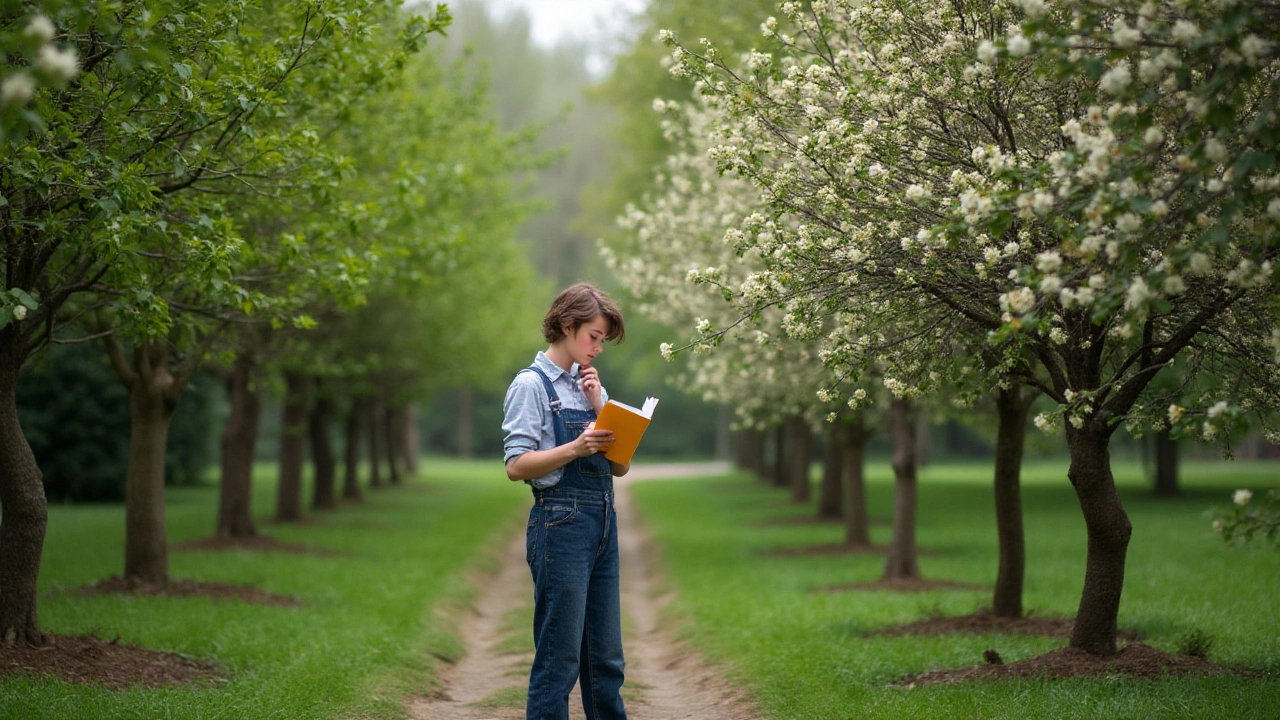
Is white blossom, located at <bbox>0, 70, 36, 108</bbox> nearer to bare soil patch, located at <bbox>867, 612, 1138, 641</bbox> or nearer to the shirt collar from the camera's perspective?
the shirt collar

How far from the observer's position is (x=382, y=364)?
23.0 metres

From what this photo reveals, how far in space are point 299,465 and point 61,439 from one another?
11.5 m

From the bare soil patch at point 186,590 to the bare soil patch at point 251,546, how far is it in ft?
14.9

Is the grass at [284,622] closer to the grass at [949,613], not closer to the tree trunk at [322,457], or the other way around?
the grass at [949,613]

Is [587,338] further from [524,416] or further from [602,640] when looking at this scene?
[602,640]

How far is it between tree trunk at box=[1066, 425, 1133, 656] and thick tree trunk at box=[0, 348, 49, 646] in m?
7.28

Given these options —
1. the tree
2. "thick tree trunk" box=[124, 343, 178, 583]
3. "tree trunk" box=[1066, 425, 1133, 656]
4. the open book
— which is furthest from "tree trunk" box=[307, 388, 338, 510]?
the open book

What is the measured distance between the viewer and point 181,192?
9.15 metres

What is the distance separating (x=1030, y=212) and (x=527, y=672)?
623 centimetres

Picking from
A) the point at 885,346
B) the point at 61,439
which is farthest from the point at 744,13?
the point at 61,439

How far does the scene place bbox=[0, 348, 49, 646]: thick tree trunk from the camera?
820cm

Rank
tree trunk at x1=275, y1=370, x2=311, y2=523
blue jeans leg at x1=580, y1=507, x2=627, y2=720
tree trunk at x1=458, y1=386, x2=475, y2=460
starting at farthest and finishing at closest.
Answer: tree trunk at x1=458, y1=386, x2=475, y2=460 < tree trunk at x1=275, y1=370, x2=311, y2=523 < blue jeans leg at x1=580, y1=507, x2=627, y2=720

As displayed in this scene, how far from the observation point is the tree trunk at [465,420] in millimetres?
71500

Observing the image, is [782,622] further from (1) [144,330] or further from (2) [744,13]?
(2) [744,13]
